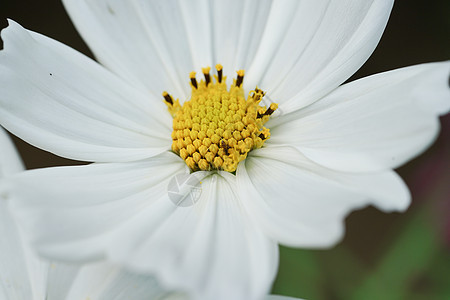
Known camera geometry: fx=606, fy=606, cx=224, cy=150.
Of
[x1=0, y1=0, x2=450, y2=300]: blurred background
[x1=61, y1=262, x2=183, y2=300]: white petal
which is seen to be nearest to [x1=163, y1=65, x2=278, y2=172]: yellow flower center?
[x1=61, y1=262, x2=183, y2=300]: white petal

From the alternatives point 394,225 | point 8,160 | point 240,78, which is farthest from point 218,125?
point 394,225

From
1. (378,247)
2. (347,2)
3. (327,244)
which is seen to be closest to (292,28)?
(347,2)

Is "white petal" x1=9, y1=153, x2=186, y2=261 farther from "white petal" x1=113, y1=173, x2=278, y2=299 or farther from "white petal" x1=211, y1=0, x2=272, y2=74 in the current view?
"white petal" x1=211, y1=0, x2=272, y2=74

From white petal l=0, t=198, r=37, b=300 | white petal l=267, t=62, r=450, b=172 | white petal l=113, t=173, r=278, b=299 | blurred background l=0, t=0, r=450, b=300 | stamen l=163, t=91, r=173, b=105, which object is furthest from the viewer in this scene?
blurred background l=0, t=0, r=450, b=300

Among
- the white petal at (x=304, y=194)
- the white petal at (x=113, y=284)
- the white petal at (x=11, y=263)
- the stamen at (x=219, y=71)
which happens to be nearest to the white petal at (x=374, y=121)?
the white petal at (x=304, y=194)

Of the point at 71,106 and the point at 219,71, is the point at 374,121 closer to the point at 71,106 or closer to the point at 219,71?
the point at 219,71

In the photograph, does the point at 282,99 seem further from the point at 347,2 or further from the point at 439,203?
the point at 439,203
